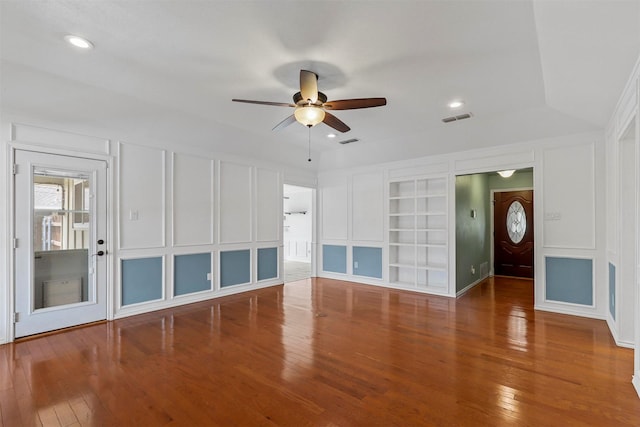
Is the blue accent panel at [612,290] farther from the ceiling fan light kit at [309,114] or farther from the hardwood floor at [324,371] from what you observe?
the ceiling fan light kit at [309,114]

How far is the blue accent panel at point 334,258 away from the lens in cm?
679

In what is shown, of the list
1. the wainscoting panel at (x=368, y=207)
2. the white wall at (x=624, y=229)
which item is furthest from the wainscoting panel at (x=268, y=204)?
the white wall at (x=624, y=229)

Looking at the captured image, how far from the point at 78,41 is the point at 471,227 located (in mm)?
6493

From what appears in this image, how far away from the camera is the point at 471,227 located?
6.18m

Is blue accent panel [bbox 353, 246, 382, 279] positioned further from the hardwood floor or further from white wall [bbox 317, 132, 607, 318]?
the hardwood floor

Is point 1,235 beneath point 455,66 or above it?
beneath

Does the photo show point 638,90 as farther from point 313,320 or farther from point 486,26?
point 313,320

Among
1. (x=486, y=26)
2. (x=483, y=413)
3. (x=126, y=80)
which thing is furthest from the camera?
(x=126, y=80)

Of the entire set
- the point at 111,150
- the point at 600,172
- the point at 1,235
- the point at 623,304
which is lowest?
the point at 623,304

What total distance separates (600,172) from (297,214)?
308 inches

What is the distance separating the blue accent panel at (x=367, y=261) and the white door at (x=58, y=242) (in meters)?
4.47

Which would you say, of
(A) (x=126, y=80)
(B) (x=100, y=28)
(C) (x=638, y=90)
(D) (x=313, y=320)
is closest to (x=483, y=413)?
(D) (x=313, y=320)

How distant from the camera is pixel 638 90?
2322 mm

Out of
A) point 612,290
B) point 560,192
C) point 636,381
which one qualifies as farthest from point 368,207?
point 636,381
